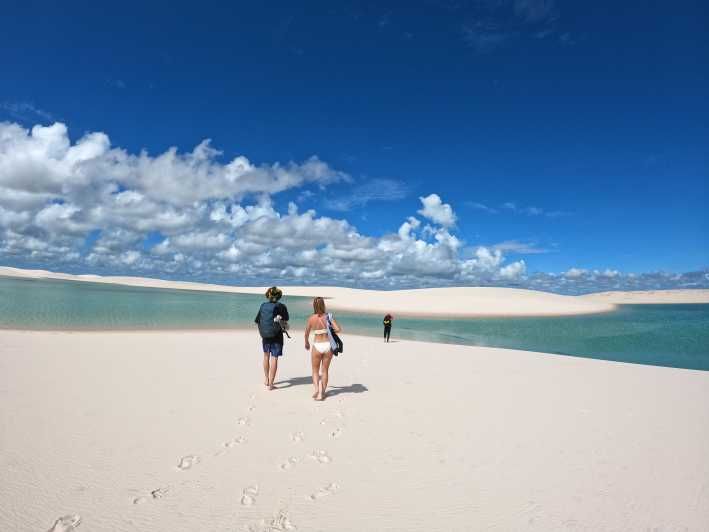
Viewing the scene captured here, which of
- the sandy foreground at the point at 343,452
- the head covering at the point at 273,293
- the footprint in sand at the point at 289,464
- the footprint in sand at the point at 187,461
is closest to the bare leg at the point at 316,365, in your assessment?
the sandy foreground at the point at 343,452

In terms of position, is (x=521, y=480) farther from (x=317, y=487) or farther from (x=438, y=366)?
(x=438, y=366)

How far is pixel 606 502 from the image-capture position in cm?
494

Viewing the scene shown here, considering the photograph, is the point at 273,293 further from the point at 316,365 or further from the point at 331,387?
the point at 331,387

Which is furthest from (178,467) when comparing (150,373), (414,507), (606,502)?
(150,373)

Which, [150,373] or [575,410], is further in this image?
[150,373]

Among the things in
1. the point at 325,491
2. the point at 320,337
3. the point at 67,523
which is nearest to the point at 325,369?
the point at 320,337

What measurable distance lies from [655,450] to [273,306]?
7882 mm

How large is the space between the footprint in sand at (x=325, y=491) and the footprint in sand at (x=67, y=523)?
2404 millimetres

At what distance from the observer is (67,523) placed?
3.94 m

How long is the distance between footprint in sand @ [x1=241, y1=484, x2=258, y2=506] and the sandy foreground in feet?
0.08

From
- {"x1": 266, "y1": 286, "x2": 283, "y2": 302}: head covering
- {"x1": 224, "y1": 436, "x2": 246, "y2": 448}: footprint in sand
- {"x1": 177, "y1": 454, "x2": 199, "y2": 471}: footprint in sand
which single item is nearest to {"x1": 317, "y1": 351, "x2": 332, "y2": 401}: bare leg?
{"x1": 266, "y1": 286, "x2": 283, "y2": 302}: head covering

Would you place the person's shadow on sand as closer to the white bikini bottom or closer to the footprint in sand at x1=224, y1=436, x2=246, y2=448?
the white bikini bottom

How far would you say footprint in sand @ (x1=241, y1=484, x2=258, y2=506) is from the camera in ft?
14.6

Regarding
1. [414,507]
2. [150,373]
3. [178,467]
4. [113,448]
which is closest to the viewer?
[414,507]
